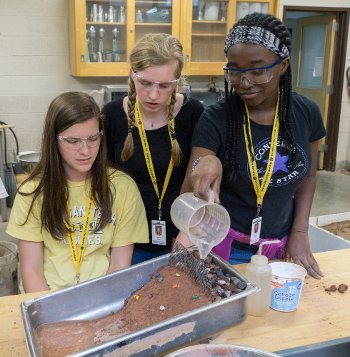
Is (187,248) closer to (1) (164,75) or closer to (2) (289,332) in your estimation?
(2) (289,332)

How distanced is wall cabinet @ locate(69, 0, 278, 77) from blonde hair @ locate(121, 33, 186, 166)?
2.39 m

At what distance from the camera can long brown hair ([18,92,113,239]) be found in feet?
4.82

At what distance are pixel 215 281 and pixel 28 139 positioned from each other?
3.60m

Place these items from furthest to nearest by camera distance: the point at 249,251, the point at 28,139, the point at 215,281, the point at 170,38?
the point at 28,139 < the point at 170,38 < the point at 249,251 < the point at 215,281

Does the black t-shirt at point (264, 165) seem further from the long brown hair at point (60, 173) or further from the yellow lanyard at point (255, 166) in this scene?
the long brown hair at point (60, 173)

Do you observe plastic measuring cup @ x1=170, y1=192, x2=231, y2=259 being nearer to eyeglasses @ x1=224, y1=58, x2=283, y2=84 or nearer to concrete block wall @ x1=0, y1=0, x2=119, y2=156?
eyeglasses @ x1=224, y1=58, x2=283, y2=84

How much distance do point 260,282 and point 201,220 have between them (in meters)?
0.22

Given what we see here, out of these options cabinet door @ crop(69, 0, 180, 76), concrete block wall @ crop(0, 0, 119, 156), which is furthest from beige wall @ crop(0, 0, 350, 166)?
cabinet door @ crop(69, 0, 180, 76)

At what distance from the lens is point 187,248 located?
1.17 meters

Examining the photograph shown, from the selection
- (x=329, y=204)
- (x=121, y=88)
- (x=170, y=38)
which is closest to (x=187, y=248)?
(x=170, y=38)

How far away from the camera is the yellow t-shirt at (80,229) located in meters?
1.49

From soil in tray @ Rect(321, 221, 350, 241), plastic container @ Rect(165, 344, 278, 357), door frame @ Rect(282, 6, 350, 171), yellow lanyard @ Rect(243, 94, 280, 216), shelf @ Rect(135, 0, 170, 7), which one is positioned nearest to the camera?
plastic container @ Rect(165, 344, 278, 357)

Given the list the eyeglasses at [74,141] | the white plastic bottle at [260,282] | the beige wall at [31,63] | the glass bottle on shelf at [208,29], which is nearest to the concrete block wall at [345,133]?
the glass bottle on shelf at [208,29]

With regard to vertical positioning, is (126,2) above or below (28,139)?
above
